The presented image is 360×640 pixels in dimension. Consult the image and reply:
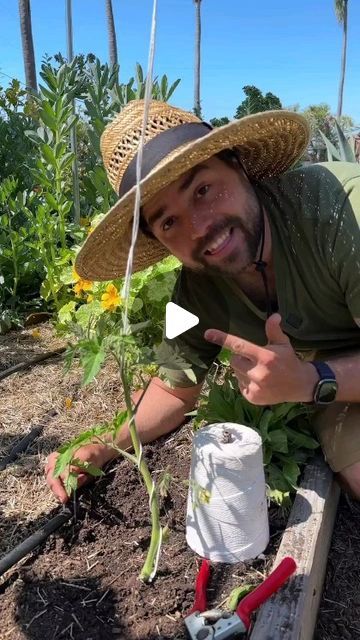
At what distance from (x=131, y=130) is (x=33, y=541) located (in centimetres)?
119

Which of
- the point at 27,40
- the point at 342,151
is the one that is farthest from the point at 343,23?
the point at 342,151

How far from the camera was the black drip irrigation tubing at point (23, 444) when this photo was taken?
228 centimetres

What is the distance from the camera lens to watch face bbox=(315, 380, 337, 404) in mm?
1592

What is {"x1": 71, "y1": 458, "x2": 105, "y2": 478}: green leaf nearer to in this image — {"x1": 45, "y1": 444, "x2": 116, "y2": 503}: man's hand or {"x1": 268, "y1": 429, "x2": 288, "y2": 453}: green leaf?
{"x1": 45, "y1": 444, "x2": 116, "y2": 503}: man's hand

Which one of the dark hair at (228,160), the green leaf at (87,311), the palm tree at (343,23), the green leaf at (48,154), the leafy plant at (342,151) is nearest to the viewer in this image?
the dark hair at (228,160)

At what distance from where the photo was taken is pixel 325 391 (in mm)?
1602

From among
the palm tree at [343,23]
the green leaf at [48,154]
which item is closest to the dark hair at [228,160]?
the green leaf at [48,154]

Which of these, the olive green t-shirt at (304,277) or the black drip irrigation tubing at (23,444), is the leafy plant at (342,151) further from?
the black drip irrigation tubing at (23,444)

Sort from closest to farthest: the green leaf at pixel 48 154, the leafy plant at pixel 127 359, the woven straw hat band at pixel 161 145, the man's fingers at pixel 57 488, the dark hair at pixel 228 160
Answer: the leafy plant at pixel 127 359 → the woven straw hat band at pixel 161 145 → the dark hair at pixel 228 160 → the man's fingers at pixel 57 488 → the green leaf at pixel 48 154

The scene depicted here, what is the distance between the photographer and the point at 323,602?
1.64 metres

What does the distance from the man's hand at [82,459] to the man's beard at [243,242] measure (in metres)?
0.72

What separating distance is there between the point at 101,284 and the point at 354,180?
1684 millimetres

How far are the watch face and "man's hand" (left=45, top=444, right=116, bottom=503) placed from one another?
746mm

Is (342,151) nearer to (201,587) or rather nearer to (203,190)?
(203,190)
